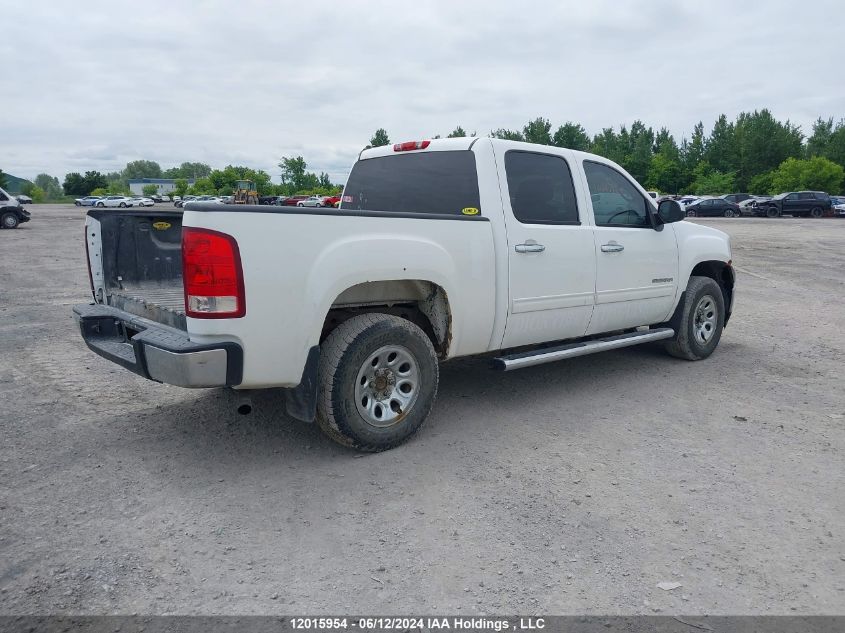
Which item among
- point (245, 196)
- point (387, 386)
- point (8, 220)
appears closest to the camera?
point (387, 386)

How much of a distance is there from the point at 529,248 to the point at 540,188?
1.98ft

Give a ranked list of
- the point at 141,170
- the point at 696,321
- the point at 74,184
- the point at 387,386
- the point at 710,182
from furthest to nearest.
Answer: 1. the point at 141,170
2. the point at 74,184
3. the point at 710,182
4. the point at 696,321
5. the point at 387,386

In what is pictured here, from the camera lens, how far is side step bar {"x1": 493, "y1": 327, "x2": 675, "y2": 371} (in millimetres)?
4777

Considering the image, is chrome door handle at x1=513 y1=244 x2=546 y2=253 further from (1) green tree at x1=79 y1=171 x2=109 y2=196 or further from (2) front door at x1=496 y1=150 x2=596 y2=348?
(1) green tree at x1=79 y1=171 x2=109 y2=196

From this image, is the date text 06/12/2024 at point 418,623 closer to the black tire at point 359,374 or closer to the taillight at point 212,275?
the black tire at point 359,374

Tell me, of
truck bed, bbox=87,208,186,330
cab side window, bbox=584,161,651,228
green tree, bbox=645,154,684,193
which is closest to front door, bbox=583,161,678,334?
cab side window, bbox=584,161,651,228

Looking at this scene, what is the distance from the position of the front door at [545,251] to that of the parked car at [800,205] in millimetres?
42361

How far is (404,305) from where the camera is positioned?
4.65 m

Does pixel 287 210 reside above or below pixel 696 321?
above

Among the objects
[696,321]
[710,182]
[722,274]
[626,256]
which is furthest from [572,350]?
[710,182]

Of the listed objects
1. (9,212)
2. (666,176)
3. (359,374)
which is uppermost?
(666,176)

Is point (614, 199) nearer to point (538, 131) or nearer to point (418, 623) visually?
point (418, 623)

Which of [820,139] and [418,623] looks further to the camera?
[820,139]

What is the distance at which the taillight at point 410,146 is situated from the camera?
5152mm
